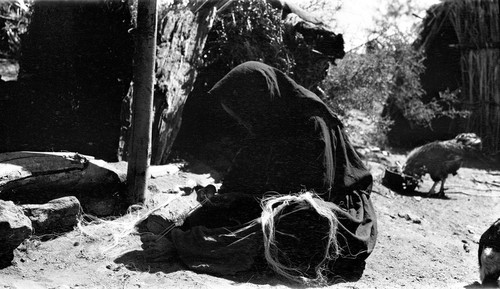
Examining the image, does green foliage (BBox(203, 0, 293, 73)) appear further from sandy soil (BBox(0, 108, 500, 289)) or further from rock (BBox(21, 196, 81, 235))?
rock (BBox(21, 196, 81, 235))

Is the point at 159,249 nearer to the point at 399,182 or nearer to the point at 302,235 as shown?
the point at 302,235

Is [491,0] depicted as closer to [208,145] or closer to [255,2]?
[255,2]

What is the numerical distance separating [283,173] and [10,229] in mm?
2043

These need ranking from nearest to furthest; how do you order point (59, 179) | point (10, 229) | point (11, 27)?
point (10, 229), point (59, 179), point (11, 27)

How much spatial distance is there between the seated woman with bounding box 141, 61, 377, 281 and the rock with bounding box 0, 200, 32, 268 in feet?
3.18

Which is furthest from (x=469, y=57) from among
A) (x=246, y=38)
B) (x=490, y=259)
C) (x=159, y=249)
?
(x=159, y=249)

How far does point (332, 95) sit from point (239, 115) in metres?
4.69

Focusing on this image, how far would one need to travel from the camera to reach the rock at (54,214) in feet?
15.4

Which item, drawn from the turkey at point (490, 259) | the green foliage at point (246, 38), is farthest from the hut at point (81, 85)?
the turkey at point (490, 259)

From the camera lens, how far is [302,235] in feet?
15.1

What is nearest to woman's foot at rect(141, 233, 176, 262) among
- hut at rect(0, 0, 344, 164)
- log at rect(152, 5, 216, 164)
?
hut at rect(0, 0, 344, 164)

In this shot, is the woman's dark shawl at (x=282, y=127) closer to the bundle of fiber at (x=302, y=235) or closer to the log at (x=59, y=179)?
the bundle of fiber at (x=302, y=235)

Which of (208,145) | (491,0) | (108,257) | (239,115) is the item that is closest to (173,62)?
(208,145)

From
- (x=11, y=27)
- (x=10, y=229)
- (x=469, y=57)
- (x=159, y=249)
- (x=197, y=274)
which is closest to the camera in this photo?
(x=10, y=229)
